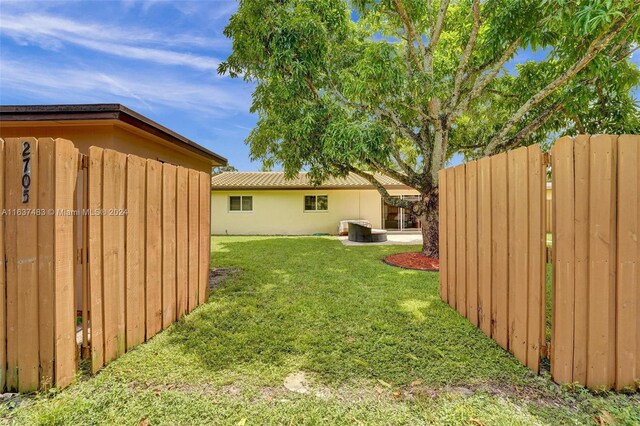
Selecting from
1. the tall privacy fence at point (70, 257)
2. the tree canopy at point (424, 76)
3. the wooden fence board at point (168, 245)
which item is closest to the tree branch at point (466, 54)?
the tree canopy at point (424, 76)

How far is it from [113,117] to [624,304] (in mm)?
6408

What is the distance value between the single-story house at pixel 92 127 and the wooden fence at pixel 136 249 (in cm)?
123

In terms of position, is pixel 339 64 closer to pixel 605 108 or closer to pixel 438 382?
pixel 605 108

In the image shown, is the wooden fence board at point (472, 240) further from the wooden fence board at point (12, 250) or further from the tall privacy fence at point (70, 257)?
the wooden fence board at point (12, 250)

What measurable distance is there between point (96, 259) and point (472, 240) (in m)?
4.73

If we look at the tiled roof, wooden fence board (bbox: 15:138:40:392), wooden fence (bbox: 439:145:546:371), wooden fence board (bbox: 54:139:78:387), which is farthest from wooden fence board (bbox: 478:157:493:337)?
the tiled roof

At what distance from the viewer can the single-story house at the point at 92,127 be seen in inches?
170

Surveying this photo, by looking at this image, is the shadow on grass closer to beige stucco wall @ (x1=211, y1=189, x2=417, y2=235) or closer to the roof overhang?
the roof overhang

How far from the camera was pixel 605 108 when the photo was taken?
9.31m

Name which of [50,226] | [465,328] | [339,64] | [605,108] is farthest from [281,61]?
[605,108]

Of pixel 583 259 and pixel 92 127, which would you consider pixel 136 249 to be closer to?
pixel 92 127

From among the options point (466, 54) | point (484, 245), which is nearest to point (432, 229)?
point (466, 54)

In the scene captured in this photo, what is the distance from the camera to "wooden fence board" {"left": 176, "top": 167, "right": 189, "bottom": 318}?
4.38m

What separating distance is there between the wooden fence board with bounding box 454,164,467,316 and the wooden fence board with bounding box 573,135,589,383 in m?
1.78
